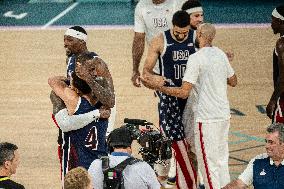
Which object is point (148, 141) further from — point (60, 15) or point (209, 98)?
point (60, 15)

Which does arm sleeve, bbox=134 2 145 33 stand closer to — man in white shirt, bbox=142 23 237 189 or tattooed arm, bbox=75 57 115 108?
man in white shirt, bbox=142 23 237 189

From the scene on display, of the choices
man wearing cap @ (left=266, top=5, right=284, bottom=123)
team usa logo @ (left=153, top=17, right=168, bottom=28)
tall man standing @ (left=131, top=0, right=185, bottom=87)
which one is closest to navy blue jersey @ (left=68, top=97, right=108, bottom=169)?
man wearing cap @ (left=266, top=5, right=284, bottom=123)

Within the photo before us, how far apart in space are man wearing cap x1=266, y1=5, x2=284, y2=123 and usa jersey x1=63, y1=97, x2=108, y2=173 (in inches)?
91.0

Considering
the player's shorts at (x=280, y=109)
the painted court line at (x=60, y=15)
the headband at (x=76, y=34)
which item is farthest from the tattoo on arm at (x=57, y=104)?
the painted court line at (x=60, y=15)

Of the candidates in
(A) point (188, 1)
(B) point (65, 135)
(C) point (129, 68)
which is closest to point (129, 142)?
(B) point (65, 135)

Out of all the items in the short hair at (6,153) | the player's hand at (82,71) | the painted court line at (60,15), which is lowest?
the painted court line at (60,15)

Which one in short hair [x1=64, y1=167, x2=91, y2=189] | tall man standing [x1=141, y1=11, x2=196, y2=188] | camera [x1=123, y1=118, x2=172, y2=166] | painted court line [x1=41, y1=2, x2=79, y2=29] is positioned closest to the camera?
short hair [x1=64, y1=167, x2=91, y2=189]

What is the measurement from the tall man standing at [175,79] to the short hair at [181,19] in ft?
0.51

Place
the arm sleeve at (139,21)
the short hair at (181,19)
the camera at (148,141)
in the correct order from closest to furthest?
1. the camera at (148,141)
2. the short hair at (181,19)
3. the arm sleeve at (139,21)

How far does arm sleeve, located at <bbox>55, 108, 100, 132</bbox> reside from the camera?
28.9 feet

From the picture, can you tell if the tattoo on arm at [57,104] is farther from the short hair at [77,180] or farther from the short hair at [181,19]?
the short hair at [77,180]

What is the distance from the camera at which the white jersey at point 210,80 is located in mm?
9867

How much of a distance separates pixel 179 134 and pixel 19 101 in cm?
Result: 551

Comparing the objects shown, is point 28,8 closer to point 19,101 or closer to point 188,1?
point 19,101
